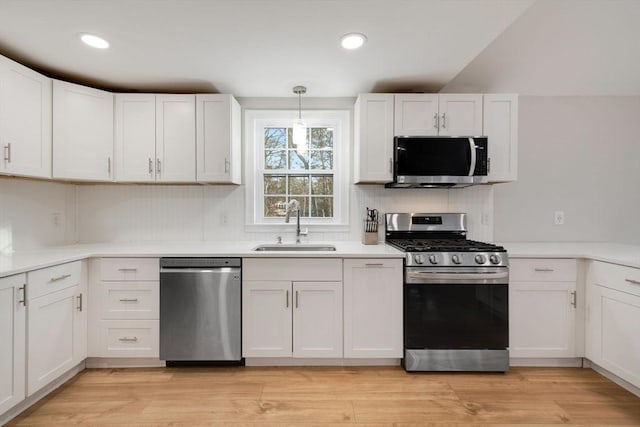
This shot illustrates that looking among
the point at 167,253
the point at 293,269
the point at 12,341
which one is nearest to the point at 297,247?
the point at 293,269

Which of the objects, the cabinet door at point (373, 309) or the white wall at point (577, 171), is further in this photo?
the white wall at point (577, 171)

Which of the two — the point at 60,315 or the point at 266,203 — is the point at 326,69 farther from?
the point at 60,315

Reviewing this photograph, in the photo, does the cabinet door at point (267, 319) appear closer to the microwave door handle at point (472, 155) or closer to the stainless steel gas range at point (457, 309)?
the stainless steel gas range at point (457, 309)

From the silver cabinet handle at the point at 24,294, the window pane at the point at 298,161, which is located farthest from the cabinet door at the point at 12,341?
the window pane at the point at 298,161

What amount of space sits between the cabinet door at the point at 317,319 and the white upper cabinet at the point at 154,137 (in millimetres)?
1401

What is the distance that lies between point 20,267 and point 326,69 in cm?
232

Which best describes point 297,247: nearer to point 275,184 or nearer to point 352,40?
point 275,184

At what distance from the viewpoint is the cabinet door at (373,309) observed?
236 cm

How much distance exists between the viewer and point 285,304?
2.36 m

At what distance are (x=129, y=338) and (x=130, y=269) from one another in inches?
20.1

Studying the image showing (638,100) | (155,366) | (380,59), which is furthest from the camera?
(638,100)

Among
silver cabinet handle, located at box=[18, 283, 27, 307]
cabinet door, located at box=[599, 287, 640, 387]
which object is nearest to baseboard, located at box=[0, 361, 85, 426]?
silver cabinet handle, located at box=[18, 283, 27, 307]

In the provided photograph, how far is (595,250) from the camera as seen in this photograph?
8.07 ft

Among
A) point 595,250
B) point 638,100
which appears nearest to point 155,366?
point 595,250
